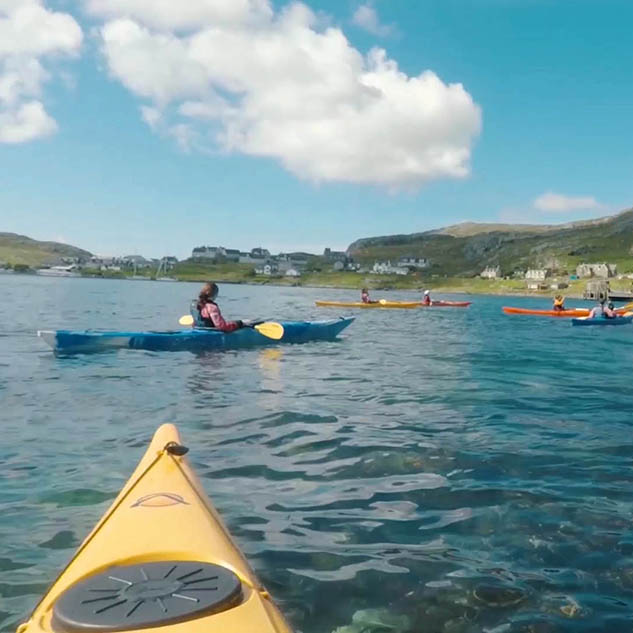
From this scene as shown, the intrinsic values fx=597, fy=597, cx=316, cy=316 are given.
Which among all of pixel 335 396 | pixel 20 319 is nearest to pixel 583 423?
pixel 335 396

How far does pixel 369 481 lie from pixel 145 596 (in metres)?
4.96

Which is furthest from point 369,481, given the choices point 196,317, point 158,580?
point 196,317

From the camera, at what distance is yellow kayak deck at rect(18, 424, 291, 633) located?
10.7 ft

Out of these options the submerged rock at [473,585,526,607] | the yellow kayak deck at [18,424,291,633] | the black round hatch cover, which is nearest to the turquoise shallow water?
the submerged rock at [473,585,526,607]

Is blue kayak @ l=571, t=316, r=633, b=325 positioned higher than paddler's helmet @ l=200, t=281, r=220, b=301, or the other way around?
paddler's helmet @ l=200, t=281, r=220, b=301

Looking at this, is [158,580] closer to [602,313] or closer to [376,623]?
[376,623]

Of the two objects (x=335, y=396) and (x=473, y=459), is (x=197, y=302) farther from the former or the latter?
(x=473, y=459)

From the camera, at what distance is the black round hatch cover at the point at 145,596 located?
3234mm

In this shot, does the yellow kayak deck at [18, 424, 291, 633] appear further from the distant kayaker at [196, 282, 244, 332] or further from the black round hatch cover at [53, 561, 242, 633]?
the distant kayaker at [196, 282, 244, 332]

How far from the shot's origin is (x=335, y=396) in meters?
14.1

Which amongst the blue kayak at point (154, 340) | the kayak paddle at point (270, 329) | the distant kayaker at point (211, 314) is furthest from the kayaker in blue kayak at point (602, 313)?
the distant kayaker at point (211, 314)

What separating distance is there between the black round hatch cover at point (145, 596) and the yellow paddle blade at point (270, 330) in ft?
62.0

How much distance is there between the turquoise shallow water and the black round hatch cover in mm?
1420

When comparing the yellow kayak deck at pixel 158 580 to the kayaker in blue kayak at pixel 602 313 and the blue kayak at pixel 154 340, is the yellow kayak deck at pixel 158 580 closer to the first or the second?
the blue kayak at pixel 154 340
